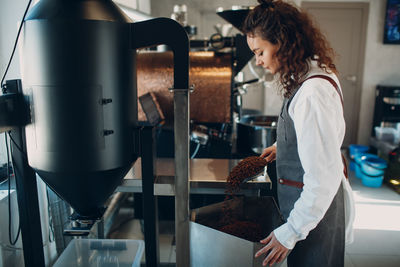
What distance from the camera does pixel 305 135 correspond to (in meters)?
0.95

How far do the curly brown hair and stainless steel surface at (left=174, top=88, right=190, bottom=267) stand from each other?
0.30 metres

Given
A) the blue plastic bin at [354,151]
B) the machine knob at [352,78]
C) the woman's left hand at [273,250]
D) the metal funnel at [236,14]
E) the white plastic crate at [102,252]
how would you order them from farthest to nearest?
the machine knob at [352,78], the blue plastic bin at [354,151], the metal funnel at [236,14], the white plastic crate at [102,252], the woman's left hand at [273,250]

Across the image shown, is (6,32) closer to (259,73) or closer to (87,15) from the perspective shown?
(87,15)

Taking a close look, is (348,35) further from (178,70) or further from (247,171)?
(178,70)

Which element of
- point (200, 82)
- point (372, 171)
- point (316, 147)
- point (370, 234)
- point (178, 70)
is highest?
point (178, 70)

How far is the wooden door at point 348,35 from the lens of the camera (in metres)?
5.29

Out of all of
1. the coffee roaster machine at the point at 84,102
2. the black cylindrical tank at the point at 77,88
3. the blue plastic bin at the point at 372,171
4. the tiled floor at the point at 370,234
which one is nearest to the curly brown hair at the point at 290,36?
the coffee roaster machine at the point at 84,102

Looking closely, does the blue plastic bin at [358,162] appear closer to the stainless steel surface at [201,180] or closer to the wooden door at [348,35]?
the wooden door at [348,35]

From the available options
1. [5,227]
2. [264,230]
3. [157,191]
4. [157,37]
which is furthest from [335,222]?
[5,227]

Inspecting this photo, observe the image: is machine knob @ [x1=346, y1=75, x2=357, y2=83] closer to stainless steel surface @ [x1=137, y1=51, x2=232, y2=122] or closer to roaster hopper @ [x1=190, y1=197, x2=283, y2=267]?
stainless steel surface @ [x1=137, y1=51, x2=232, y2=122]

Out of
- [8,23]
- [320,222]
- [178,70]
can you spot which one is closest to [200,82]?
[8,23]

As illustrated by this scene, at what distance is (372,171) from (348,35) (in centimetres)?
261

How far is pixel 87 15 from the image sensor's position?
35.9 inches

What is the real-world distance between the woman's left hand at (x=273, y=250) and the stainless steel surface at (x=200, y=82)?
1.40 meters
